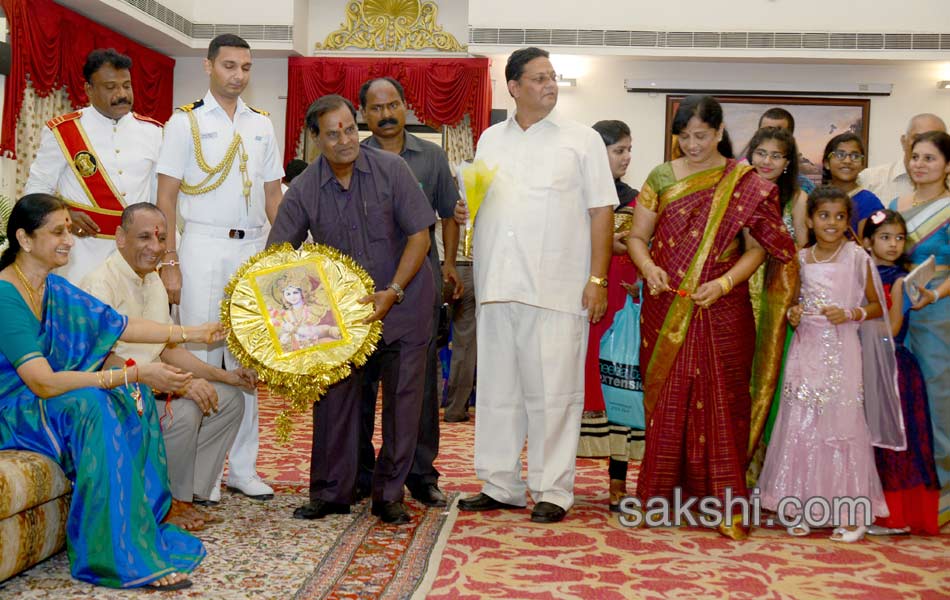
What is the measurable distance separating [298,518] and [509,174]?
1.60 metres

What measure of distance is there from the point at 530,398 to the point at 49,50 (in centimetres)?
704

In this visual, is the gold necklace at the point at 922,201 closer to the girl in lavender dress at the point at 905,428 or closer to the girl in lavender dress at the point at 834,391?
the girl in lavender dress at the point at 905,428

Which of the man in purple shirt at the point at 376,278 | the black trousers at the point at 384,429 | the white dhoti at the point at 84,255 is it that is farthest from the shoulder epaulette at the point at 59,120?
the black trousers at the point at 384,429

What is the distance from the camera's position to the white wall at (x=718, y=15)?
10.5m

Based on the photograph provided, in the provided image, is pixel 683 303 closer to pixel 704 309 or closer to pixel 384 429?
pixel 704 309

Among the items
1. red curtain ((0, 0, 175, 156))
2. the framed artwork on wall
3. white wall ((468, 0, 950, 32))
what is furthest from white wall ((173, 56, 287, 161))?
the framed artwork on wall

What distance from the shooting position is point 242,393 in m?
4.14

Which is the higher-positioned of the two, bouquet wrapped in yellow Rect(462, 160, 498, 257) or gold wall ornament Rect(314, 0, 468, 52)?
gold wall ornament Rect(314, 0, 468, 52)

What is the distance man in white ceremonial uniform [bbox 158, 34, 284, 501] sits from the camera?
4.18m

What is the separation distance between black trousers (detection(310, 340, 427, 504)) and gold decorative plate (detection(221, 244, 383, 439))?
245mm

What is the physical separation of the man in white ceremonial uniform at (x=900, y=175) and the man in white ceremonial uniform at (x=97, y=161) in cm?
346

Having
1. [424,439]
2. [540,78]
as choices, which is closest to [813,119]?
[540,78]

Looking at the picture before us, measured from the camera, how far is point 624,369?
4129 millimetres

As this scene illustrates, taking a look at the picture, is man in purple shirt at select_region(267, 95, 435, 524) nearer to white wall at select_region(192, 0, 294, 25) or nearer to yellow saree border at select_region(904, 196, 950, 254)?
yellow saree border at select_region(904, 196, 950, 254)
